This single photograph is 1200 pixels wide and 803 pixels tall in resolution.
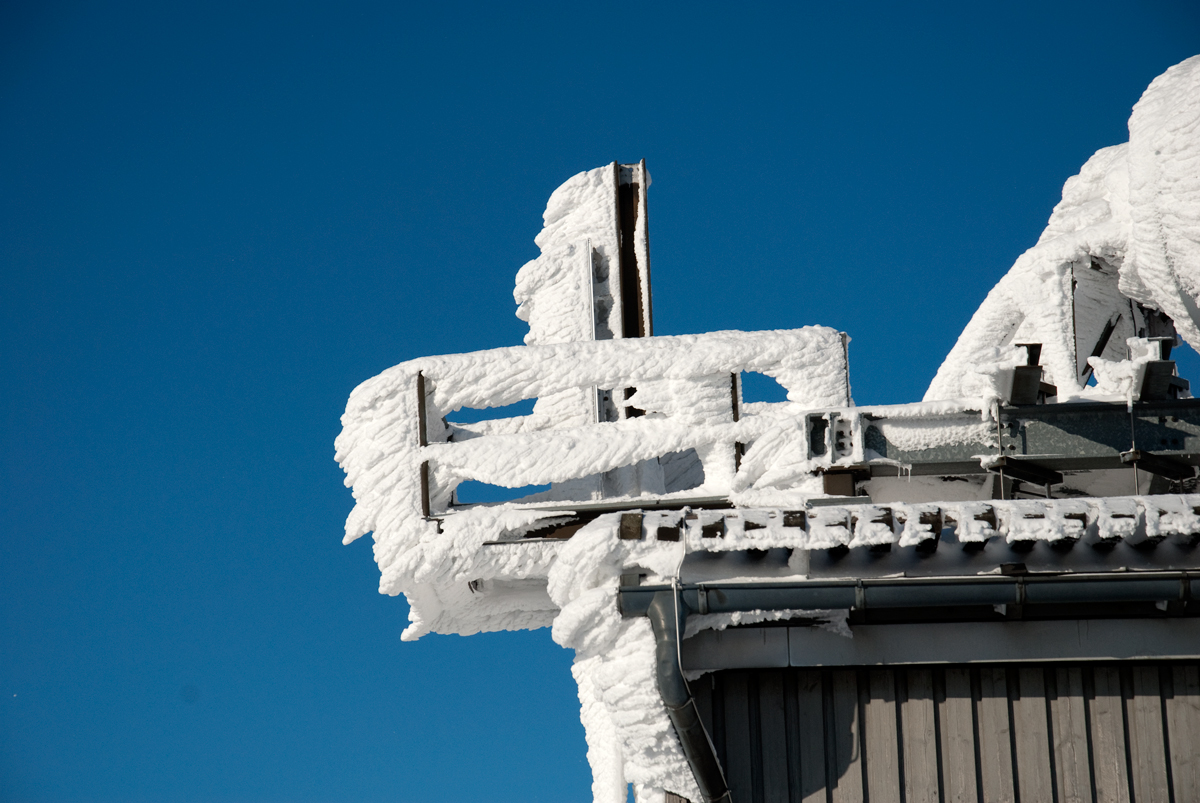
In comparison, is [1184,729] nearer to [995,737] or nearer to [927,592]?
[995,737]

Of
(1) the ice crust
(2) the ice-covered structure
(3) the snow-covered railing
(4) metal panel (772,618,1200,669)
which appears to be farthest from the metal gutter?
(3) the snow-covered railing

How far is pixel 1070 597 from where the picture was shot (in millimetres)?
7871

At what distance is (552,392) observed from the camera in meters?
10.3

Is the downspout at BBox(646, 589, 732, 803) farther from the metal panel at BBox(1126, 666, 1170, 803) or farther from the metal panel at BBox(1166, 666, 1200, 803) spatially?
the metal panel at BBox(1166, 666, 1200, 803)

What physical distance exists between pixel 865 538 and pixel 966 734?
1.49 metres

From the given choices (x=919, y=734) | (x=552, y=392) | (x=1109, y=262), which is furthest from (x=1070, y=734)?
(x=552, y=392)

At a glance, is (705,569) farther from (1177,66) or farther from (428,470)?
(1177,66)

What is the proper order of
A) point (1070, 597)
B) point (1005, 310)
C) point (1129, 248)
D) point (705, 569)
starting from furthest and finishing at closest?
point (1005, 310), point (1129, 248), point (705, 569), point (1070, 597)

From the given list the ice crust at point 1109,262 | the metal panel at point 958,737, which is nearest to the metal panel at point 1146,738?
the metal panel at point 958,737

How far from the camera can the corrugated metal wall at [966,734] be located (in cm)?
823

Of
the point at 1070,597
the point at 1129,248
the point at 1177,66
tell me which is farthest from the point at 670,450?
the point at 1177,66

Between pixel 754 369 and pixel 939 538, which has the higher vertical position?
pixel 754 369

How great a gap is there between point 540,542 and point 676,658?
2.02 metres

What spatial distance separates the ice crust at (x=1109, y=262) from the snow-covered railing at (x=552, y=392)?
1.59m
